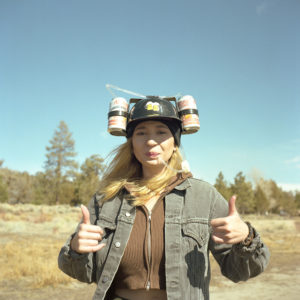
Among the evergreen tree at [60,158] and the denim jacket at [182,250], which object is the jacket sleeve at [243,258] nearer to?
the denim jacket at [182,250]

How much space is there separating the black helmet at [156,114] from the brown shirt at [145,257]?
30.8 inches

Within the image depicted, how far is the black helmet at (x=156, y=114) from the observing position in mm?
2309

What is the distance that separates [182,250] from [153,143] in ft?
2.88

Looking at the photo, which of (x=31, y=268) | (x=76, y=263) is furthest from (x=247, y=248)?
(x=31, y=268)

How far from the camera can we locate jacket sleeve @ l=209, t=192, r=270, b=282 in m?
1.80

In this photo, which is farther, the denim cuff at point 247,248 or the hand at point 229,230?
the denim cuff at point 247,248

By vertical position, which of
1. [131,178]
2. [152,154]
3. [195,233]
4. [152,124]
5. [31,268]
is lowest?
[31,268]

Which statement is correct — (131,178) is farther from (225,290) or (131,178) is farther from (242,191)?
(242,191)

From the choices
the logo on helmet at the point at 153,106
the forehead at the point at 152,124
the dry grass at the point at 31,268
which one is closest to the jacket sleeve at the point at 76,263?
the forehead at the point at 152,124

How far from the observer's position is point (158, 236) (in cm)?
198

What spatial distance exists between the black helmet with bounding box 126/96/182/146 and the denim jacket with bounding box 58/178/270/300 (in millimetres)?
548

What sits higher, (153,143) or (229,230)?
(153,143)

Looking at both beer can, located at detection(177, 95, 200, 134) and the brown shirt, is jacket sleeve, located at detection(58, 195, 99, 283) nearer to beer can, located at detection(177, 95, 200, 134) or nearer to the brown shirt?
the brown shirt

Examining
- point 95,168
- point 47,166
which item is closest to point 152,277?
point 95,168
